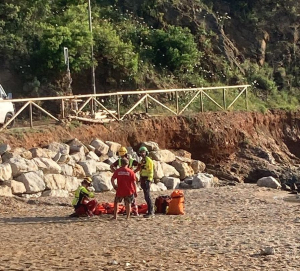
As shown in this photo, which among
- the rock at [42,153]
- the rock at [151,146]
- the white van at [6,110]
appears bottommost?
the rock at [42,153]

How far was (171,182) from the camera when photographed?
25234 millimetres

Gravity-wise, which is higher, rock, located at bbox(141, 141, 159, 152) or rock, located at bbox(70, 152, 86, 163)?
rock, located at bbox(141, 141, 159, 152)

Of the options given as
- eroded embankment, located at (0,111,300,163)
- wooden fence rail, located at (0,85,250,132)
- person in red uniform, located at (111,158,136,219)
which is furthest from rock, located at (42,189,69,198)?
person in red uniform, located at (111,158,136,219)

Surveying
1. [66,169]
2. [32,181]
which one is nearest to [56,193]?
[32,181]

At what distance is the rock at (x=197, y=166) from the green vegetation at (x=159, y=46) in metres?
3.73

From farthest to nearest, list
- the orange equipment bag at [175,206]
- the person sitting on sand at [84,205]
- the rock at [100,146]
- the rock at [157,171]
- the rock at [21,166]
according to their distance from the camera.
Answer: the rock at [100,146], the rock at [157,171], the rock at [21,166], the orange equipment bag at [175,206], the person sitting on sand at [84,205]

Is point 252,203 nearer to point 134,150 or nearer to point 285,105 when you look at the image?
point 134,150

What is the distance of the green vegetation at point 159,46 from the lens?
32.5 m

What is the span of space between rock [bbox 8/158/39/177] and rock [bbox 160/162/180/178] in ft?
17.5

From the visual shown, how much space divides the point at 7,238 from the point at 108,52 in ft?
67.2

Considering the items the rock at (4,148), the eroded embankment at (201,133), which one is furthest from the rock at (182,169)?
the rock at (4,148)

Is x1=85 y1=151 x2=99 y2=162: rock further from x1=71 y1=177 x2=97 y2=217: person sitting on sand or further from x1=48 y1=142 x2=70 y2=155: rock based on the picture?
x1=71 y1=177 x2=97 y2=217: person sitting on sand

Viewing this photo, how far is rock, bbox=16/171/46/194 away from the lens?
2114 centimetres

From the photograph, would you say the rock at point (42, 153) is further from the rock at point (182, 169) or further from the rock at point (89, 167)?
the rock at point (182, 169)
